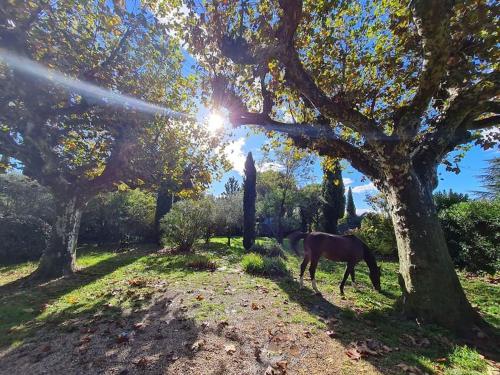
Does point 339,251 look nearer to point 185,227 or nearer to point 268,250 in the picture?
point 268,250

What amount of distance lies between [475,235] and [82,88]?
16836mm

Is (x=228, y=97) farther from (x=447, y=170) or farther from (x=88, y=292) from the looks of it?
(x=447, y=170)

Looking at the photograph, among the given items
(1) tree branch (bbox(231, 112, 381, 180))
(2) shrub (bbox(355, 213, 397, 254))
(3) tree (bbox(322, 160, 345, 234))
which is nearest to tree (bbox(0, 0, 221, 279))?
(1) tree branch (bbox(231, 112, 381, 180))

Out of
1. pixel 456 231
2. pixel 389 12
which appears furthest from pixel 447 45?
pixel 456 231

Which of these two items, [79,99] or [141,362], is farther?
[79,99]

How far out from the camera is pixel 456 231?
11.7 m

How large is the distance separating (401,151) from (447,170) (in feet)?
15.0

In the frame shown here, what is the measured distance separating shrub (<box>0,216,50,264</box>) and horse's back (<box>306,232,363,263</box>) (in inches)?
568

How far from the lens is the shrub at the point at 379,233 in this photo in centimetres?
1483

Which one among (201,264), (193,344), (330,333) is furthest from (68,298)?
(330,333)

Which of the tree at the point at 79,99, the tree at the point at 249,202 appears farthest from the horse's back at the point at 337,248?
the tree at the point at 249,202

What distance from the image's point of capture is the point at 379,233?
15422 millimetres

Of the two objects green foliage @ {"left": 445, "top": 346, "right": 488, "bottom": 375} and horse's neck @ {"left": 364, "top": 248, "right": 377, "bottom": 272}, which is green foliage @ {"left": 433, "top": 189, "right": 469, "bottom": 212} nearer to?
horse's neck @ {"left": 364, "top": 248, "right": 377, "bottom": 272}

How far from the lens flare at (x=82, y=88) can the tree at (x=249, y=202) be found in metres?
10.4
